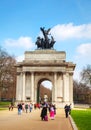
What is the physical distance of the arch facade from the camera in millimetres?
66875

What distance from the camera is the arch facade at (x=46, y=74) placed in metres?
66.9

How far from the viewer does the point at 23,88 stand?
223 ft

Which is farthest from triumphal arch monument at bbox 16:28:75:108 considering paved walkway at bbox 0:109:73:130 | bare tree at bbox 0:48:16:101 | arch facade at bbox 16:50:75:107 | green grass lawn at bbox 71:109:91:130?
paved walkway at bbox 0:109:73:130

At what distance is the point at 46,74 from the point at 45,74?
198mm

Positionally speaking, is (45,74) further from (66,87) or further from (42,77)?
(66,87)

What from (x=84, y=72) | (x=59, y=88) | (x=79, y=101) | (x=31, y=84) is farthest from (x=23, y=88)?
(x=79, y=101)

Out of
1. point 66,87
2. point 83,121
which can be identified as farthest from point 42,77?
point 83,121

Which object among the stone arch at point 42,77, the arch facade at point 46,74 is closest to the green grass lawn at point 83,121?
the arch facade at point 46,74

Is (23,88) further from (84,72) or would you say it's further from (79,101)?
(79,101)

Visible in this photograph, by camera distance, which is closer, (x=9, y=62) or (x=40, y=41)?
(x=40, y=41)

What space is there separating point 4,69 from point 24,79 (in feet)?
27.3

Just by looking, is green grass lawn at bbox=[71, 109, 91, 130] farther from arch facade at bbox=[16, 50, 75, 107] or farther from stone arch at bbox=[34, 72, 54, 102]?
stone arch at bbox=[34, 72, 54, 102]

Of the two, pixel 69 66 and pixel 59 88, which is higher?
pixel 69 66

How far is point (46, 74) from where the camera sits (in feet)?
225
